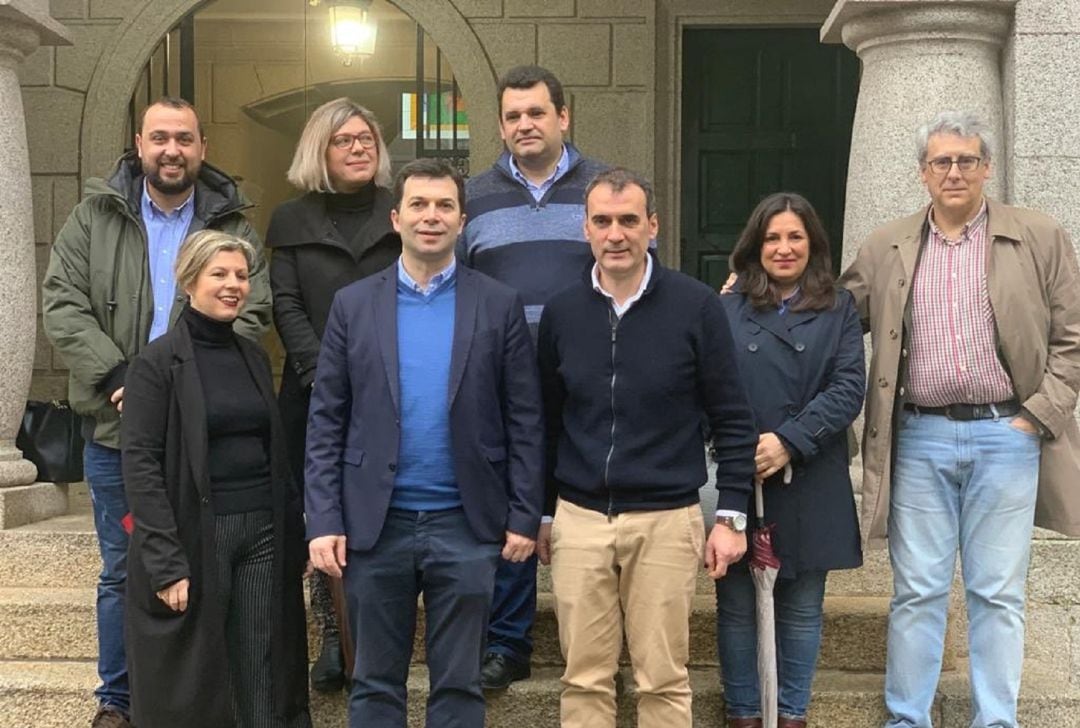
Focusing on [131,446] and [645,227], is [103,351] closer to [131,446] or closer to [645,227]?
[131,446]

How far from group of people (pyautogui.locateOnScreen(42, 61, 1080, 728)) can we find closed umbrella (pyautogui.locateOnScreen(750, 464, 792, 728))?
0.19 feet

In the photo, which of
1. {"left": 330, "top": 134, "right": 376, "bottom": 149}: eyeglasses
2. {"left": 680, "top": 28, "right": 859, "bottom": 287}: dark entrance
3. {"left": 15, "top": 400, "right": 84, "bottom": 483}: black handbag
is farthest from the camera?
{"left": 680, "top": 28, "right": 859, "bottom": 287}: dark entrance

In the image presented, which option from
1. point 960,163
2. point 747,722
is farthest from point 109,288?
point 960,163

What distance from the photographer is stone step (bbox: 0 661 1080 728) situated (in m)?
4.75

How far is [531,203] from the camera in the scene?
179 inches

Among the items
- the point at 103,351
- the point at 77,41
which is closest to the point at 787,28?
the point at 77,41

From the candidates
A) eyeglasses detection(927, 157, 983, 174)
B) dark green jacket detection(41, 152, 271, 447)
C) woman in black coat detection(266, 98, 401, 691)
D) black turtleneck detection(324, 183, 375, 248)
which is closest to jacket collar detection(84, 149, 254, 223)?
dark green jacket detection(41, 152, 271, 447)

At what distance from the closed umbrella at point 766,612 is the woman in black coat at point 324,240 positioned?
4.76ft

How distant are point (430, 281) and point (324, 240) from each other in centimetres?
75

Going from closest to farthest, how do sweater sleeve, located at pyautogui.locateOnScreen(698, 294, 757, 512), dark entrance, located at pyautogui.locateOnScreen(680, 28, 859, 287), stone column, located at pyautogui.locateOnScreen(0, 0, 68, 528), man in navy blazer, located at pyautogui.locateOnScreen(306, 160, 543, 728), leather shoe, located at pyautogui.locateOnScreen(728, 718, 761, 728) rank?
man in navy blazer, located at pyautogui.locateOnScreen(306, 160, 543, 728) → sweater sleeve, located at pyautogui.locateOnScreen(698, 294, 757, 512) → leather shoe, located at pyautogui.locateOnScreen(728, 718, 761, 728) → stone column, located at pyautogui.locateOnScreen(0, 0, 68, 528) → dark entrance, located at pyautogui.locateOnScreen(680, 28, 859, 287)

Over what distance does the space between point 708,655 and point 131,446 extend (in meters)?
2.26

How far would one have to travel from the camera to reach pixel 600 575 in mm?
4020

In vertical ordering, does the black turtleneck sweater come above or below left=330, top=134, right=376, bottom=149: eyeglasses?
below

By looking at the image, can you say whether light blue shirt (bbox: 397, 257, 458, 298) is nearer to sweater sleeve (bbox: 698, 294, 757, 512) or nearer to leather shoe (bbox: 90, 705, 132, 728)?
sweater sleeve (bbox: 698, 294, 757, 512)
